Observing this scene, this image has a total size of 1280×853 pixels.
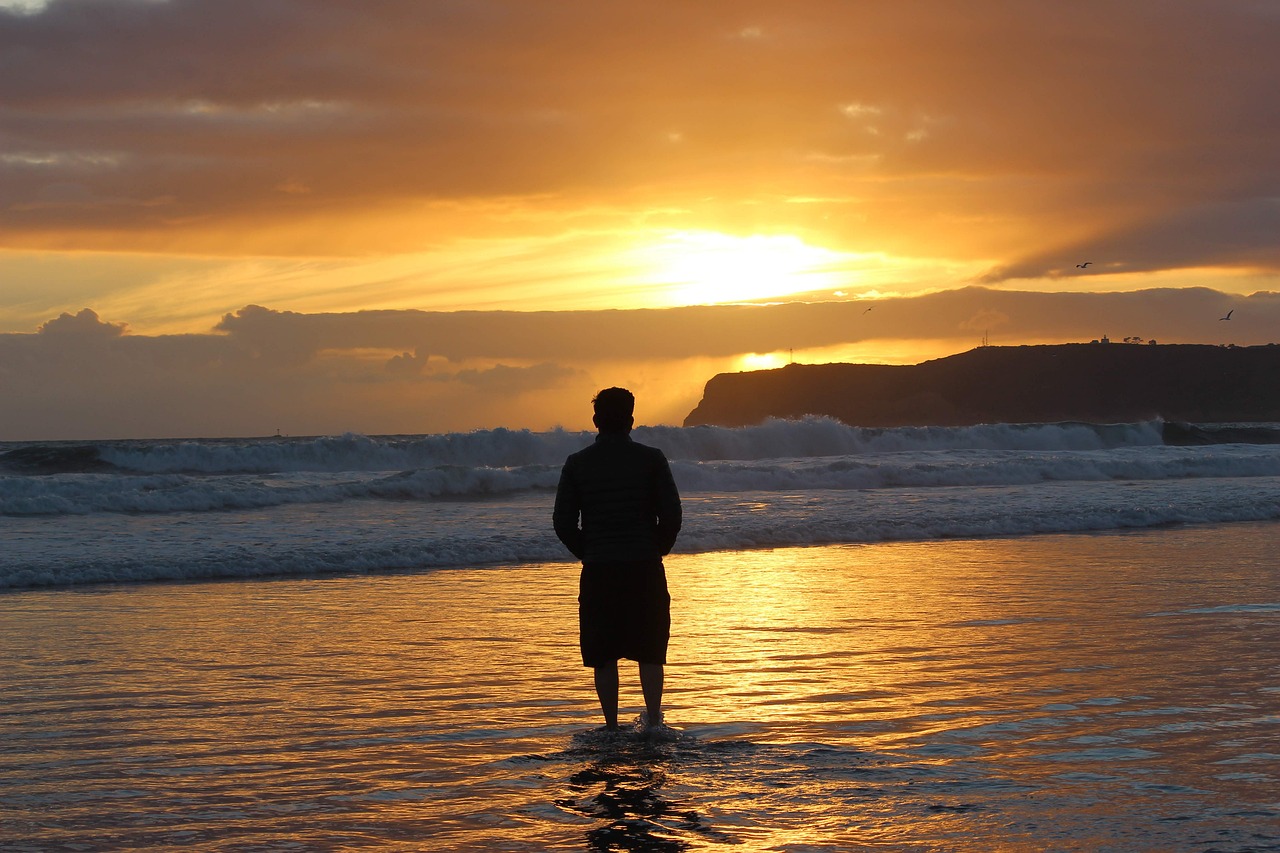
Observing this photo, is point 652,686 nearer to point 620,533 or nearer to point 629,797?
point 620,533

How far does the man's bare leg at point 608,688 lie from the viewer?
6418mm

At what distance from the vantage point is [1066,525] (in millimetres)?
19297

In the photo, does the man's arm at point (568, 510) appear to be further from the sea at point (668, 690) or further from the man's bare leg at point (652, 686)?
the sea at point (668, 690)

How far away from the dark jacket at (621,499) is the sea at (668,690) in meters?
1.04

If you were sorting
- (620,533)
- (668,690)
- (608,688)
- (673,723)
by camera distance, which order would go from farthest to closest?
(668,690)
(673,723)
(608,688)
(620,533)

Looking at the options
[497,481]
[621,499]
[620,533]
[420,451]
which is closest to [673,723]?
[620,533]

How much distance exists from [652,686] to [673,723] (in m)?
0.48

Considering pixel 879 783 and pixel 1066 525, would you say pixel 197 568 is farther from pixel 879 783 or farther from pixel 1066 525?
pixel 1066 525

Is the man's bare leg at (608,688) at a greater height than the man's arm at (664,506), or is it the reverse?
the man's arm at (664,506)

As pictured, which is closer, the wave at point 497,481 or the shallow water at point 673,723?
the shallow water at point 673,723

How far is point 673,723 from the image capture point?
6.73 m

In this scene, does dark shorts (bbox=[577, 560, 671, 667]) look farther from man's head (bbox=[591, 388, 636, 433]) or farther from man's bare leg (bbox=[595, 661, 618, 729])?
man's head (bbox=[591, 388, 636, 433])

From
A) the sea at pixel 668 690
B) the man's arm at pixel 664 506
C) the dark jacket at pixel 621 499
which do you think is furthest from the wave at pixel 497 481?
the man's arm at pixel 664 506

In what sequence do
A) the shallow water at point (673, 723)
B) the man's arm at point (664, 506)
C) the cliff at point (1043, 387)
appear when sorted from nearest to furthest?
the shallow water at point (673, 723)
the man's arm at point (664, 506)
the cliff at point (1043, 387)
